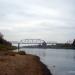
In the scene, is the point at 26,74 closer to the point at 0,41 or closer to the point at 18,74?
the point at 18,74

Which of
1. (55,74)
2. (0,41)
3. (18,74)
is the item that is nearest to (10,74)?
(18,74)

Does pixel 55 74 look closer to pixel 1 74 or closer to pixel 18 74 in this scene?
pixel 18 74

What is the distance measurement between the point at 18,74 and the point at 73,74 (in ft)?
39.8

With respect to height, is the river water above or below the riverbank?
below

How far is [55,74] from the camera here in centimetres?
3519

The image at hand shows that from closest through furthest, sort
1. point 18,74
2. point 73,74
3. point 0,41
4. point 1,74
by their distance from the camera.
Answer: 1. point 1,74
2. point 18,74
3. point 73,74
4. point 0,41

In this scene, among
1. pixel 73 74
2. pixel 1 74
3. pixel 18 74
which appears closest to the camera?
pixel 1 74

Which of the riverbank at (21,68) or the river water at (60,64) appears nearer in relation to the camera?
the riverbank at (21,68)

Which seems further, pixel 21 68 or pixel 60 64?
pixel 60 64

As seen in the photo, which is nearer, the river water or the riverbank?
the riverbank

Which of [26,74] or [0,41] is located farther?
[0,41]

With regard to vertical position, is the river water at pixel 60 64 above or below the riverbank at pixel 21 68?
below

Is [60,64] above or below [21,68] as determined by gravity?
below

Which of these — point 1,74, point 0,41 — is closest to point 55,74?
point 1,74
